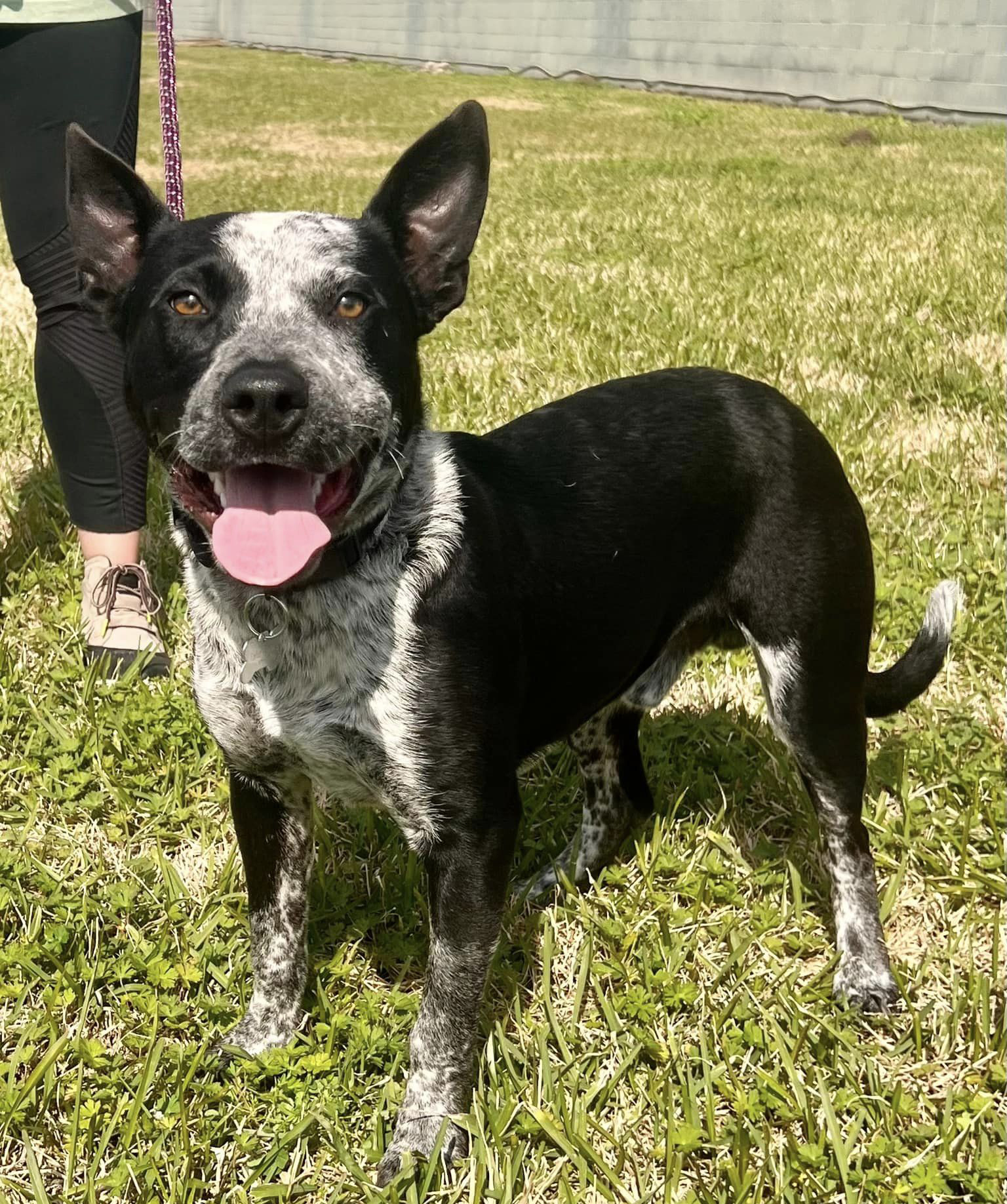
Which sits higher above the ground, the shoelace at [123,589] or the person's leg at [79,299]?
the person's leg at [79,299]

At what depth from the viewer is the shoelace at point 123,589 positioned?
4094mm

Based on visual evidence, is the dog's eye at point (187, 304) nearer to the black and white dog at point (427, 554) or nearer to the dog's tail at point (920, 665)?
the black and white dog at point (427, 554)

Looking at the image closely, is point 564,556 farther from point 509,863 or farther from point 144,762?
point 144,762

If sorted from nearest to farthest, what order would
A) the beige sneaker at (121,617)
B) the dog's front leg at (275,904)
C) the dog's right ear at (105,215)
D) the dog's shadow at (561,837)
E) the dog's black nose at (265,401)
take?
the dog's black nose at (265,401), the dog's right ear at (105,215), the dog's front leg at (275,904), the dog's shadow at (561,837), the beige sneaker at (121,617)

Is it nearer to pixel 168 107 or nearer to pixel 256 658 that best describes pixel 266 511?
pixel 256 658

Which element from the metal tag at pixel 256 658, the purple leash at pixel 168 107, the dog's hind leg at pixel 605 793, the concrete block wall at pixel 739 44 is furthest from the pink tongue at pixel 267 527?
the concrete block wall at pixel 739 44

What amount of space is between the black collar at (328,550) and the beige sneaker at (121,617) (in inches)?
65.7

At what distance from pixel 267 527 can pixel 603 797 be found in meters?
1.47

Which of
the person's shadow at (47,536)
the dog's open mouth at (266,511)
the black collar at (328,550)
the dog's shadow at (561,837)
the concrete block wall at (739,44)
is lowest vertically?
the concrete block wall at (739,44)

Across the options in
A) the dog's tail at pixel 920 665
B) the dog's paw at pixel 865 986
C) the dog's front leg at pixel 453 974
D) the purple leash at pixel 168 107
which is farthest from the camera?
the purple leash at pixel 168 107

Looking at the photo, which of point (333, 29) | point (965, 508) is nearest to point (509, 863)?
point (965, 508)

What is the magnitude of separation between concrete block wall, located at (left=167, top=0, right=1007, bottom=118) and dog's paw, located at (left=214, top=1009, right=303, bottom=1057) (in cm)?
2027

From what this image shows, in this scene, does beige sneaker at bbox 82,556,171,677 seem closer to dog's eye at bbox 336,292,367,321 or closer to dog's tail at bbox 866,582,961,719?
dog's eye at bbox 336,292,367,321

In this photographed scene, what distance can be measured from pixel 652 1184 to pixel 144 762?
1897 millimetres
